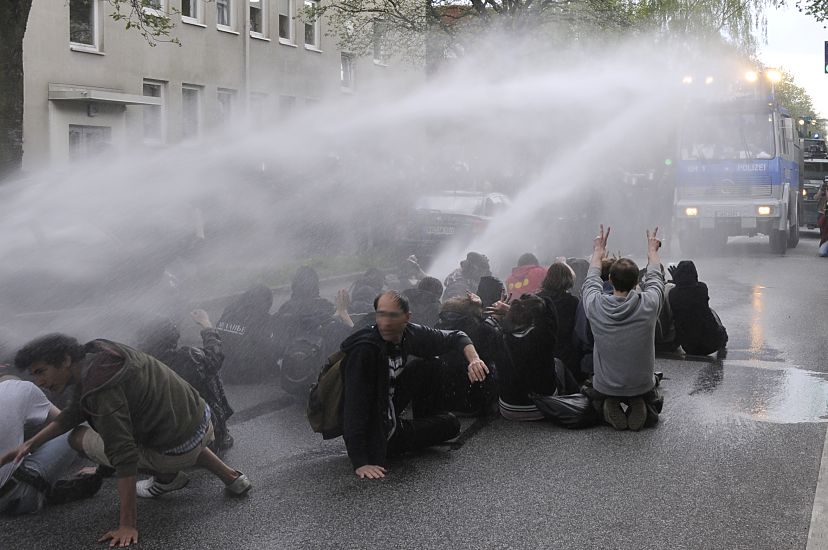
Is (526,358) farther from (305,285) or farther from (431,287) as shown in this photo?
(305,285)

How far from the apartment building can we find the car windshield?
571cm

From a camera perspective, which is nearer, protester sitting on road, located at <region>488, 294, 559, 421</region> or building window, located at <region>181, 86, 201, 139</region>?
protester sitting on road, located at <region>488, 294, 559, 421</region>

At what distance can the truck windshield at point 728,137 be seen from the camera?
21.8 meters

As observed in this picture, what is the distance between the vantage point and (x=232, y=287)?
14.6 meters

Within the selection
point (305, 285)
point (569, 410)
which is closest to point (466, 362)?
point (569, 410)

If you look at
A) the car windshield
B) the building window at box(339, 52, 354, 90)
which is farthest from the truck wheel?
the building window at box(339, 52, 354, 90)

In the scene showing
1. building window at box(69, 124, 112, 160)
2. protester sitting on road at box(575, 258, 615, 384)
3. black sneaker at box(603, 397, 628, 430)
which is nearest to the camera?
black sneaker at box(603, 397, 628, 430)

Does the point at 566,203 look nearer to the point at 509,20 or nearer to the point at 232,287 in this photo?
the point at 509,20

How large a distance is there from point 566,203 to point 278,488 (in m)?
Result: 17.1

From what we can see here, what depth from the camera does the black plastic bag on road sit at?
23.1 feet

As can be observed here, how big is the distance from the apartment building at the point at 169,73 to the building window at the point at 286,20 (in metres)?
0.03

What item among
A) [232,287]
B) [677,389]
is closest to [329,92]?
[232,287]

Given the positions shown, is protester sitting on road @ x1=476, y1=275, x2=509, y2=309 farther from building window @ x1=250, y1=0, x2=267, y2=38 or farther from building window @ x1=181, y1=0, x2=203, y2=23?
building window @ x1=250, y1=0, x2=267, y2=38

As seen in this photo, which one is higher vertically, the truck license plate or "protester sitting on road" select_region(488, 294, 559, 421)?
the truck license plate
